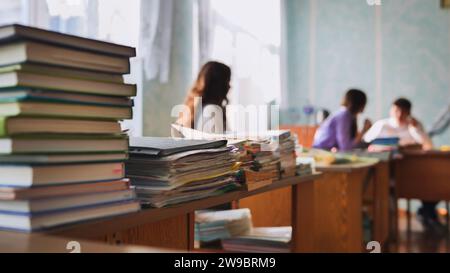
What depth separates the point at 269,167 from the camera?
4.64 ft

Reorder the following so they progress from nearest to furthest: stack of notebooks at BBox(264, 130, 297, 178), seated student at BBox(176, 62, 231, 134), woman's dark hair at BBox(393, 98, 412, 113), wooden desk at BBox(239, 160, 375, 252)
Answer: stack of notebooks at BBox(264, 130, 297, 178), seated student at BBox(176, 62, 231, 134), wooden desk at BBox(239, 160, 375, 252), woman's dark hair at BBox(393, 98, 412, 113)

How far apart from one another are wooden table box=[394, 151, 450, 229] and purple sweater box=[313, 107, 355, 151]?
0.50m

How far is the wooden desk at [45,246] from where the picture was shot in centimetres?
56

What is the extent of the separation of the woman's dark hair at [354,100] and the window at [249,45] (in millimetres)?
1218

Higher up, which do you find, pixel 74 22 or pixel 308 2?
pixel 308 2

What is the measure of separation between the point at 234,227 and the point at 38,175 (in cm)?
119

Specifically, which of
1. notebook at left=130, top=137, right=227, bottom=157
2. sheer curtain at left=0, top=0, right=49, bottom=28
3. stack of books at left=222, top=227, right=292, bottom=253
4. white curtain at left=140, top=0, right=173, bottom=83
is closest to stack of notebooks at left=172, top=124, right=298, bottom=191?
notebook at left=130, top=137, right=227, bottom=157

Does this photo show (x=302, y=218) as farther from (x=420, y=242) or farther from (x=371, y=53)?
(x=371, y=53)

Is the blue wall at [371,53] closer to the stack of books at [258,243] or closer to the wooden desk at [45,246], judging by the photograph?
the stack of books at [258,243]

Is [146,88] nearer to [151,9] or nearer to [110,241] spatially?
[151,9]

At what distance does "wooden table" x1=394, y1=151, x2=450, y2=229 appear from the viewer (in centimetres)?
442

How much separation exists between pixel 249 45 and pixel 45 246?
5.07m

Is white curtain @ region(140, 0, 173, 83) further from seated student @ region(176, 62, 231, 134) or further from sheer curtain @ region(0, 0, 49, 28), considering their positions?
seated student @ region(176, 62, 231, 134)
